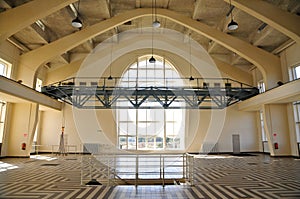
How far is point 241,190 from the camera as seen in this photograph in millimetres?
5074

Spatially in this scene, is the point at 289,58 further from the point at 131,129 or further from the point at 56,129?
the point at 56,129

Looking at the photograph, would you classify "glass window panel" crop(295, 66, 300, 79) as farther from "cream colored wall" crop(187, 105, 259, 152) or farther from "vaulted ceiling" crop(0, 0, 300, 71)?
"cream colored wall" crop(187, 105, 259, 152)

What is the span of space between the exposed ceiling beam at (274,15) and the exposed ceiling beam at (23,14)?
8296 mm

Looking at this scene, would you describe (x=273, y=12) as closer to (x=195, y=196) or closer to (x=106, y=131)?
(x=195, y=196)

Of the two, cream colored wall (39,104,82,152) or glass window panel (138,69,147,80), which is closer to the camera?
cream colored wall (39,104,82,152)

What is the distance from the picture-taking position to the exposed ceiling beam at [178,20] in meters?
12.6

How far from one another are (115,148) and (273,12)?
44.9 ft

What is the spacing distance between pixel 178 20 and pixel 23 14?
8.29 m

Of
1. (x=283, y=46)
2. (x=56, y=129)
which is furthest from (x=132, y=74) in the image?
(x=283, y=46)

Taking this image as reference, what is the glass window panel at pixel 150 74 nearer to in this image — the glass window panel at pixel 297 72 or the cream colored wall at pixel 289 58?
the cream colored wall at pixel 289 58

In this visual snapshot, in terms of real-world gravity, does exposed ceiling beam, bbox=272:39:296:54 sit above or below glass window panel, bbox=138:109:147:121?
above

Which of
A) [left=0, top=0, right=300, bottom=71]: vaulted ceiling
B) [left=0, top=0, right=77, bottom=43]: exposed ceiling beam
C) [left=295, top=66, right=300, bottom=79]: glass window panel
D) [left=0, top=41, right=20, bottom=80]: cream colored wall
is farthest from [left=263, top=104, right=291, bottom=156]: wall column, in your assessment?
[left=0, top=41, right=20, bottom=80]: cream colored wall

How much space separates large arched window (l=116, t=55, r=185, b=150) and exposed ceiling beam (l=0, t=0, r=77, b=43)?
29.2 ft

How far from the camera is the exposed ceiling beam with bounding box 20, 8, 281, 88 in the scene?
1262 cm
